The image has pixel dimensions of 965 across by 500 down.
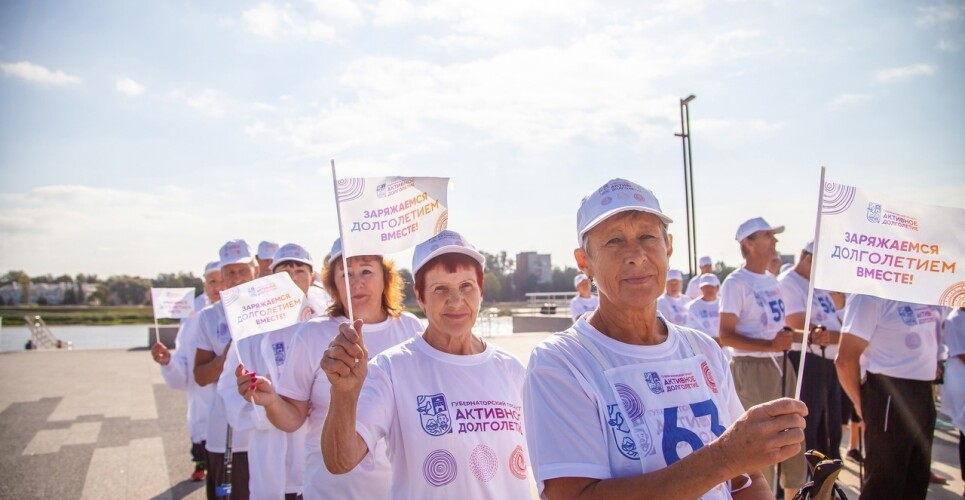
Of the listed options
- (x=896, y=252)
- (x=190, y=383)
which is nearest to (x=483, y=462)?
(x=896, y=252)

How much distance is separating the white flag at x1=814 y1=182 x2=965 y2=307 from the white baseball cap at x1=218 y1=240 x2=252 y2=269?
4.69m

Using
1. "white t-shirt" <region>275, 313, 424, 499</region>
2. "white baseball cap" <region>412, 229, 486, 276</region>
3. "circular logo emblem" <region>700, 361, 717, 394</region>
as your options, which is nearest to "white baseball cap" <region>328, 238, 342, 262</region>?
"white t-shirt" <region>275, 313, 424, 499</region>

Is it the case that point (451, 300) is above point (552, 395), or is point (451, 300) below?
above

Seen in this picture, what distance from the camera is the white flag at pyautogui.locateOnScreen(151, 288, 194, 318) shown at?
7.17 m

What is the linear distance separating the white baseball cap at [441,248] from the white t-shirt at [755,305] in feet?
12.7

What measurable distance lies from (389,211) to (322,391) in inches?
46.5

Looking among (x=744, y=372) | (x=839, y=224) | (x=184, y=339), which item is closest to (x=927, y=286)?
(x=839, y=224)

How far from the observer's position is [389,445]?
2752 millimetres

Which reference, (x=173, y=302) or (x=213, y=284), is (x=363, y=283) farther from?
(x=173, y=302)

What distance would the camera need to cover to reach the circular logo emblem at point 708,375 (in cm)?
223

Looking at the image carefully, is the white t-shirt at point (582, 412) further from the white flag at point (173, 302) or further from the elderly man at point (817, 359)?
the white flag at point (173, 302)

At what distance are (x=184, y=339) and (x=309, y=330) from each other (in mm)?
4199

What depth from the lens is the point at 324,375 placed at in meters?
3.51

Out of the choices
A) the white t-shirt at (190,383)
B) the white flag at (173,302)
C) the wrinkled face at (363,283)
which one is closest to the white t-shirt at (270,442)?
the wrinkled face at (363,283)
